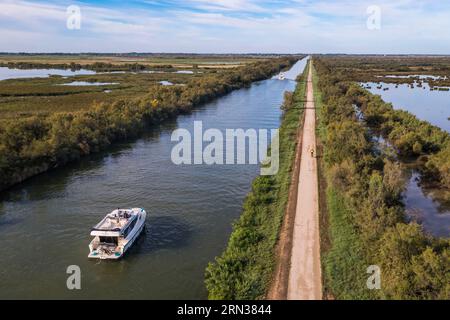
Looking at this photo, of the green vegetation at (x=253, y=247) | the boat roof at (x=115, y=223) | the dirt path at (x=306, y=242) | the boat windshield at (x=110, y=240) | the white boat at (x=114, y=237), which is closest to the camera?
the dirt path at (x=306, y=242)

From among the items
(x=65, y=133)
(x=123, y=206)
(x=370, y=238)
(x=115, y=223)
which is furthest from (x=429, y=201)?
(x=65, y=133)

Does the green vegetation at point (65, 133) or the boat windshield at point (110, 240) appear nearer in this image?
the boat windshield at point (110, 240)

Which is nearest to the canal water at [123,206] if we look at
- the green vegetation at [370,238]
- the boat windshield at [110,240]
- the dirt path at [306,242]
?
the boat windshield at [110,240]

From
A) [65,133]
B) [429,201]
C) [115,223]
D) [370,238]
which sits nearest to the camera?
[370,238]

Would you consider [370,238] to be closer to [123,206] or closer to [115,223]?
[115,223]

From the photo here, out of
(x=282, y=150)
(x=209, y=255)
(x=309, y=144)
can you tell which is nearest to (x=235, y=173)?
(x=282, y=150)

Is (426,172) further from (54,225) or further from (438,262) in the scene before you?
(54,225)

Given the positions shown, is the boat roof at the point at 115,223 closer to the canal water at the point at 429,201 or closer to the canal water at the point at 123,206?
the canal water at the point at 123,206
